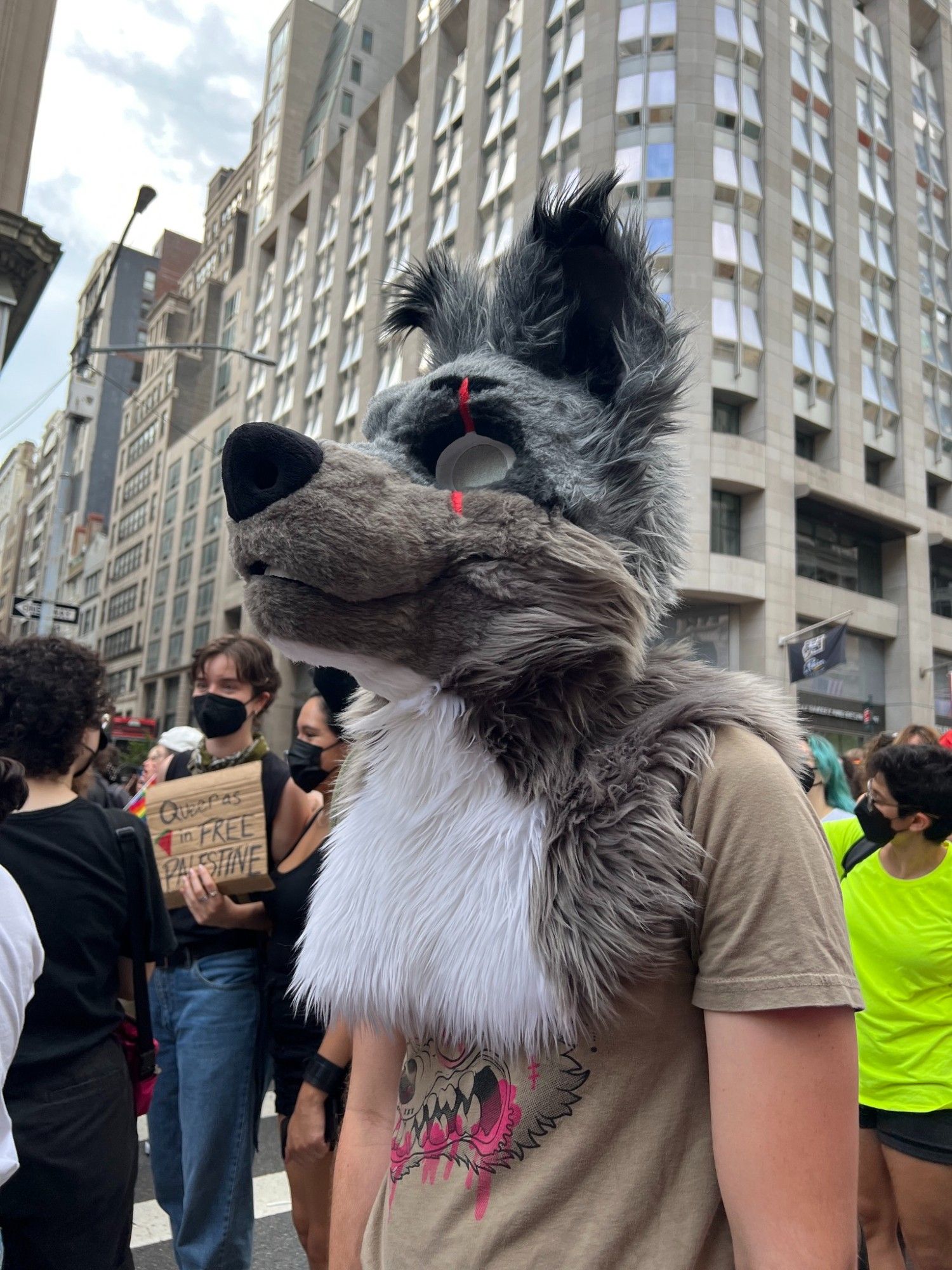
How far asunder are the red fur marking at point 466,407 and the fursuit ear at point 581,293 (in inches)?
5.7

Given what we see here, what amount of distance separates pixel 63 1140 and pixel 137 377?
8280cm

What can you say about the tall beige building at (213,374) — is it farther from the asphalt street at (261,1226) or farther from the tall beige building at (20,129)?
the asphalt street at (261,1226)

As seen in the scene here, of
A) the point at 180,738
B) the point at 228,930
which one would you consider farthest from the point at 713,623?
the point at 228,930

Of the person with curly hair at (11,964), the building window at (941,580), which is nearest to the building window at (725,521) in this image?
the building window at (941,580)

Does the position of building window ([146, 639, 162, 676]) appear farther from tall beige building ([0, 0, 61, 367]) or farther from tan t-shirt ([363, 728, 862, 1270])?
tan t-shirt ([363, 728, 862, 1270])

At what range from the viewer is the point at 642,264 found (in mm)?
1341

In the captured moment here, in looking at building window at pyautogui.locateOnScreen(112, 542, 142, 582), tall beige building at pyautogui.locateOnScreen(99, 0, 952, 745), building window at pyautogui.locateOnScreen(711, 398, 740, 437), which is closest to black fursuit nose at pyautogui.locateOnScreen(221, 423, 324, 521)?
tall beige building at pyautogui.locateOnScreen(99, 0, 952, 745)

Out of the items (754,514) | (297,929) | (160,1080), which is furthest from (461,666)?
(754,514)

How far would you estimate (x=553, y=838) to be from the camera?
3.64 feet

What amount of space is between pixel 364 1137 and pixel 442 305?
1374 millimetres

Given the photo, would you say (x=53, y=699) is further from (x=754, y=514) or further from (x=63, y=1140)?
(x=754, y=514)

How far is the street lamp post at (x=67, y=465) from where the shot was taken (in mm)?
12797

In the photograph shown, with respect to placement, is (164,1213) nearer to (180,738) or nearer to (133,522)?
(180,738)

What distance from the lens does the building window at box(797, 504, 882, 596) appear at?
89.2 ft
